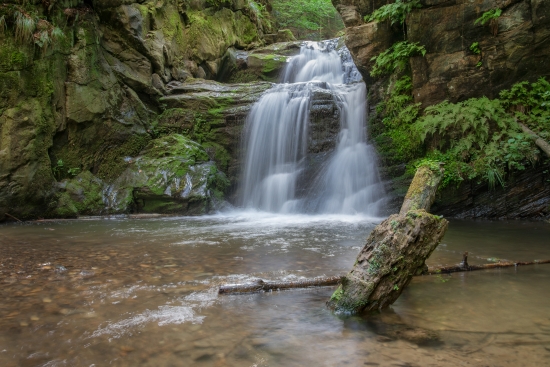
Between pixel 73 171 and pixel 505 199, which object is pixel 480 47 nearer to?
pixel 505 199

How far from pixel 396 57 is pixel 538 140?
381 centimetres

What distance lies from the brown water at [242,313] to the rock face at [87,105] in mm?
4411

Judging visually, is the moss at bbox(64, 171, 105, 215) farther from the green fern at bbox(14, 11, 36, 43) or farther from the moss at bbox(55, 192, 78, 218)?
the green fern at bbox(14, 11, 36, 43)

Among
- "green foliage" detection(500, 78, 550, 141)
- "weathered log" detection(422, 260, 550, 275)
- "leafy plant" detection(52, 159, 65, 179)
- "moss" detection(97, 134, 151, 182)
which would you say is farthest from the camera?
"moss" detection(97, 134, 151, 182)

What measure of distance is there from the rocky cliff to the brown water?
381 centimetres

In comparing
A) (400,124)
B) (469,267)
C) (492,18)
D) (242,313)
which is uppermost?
(492,18)

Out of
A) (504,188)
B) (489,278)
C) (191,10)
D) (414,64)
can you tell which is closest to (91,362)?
(489,278)

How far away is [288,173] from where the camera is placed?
37.6ft

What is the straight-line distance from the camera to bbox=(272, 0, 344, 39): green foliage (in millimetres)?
25922

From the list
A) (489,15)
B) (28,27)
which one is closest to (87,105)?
(28,27)

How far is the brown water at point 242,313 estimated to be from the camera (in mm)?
2203

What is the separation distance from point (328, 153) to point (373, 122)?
159 centimetres

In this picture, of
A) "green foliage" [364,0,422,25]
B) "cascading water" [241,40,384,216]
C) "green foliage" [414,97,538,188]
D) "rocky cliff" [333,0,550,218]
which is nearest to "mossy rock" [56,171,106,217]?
"cascading water" [241,40,384,216]

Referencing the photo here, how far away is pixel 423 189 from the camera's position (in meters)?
4.30
